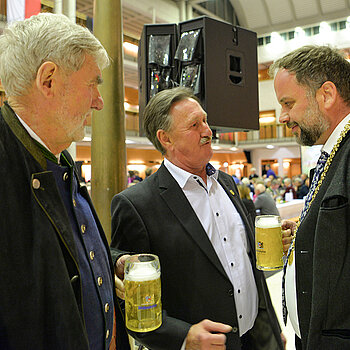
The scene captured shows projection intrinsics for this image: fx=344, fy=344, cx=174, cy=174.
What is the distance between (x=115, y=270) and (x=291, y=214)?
7311mm

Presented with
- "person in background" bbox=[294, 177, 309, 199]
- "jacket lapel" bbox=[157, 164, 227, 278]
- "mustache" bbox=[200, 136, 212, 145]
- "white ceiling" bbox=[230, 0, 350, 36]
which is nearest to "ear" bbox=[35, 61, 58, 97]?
"jacket lapel" bbox=[157, 164, 227, 278]

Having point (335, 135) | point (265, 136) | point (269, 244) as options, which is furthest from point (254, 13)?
point (269, 244)

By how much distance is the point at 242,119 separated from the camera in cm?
262

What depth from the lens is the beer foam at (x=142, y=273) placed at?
0.96 meters

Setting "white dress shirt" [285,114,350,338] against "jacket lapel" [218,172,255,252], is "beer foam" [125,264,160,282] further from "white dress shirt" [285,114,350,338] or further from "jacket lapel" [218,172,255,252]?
"jacket lapel" [218,172,255,252]

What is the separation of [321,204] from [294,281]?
0.35 m

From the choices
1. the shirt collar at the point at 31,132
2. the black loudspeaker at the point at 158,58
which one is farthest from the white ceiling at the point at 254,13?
the shirt collar at the point at 31,132

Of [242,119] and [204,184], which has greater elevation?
[242,119]

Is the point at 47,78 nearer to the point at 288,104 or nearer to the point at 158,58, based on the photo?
the point at 288,104

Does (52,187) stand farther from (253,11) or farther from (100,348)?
(253,11)

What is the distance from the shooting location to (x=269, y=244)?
1398mm

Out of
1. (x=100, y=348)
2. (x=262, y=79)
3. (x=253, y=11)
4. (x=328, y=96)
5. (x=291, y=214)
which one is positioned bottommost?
(x=291, y=214)

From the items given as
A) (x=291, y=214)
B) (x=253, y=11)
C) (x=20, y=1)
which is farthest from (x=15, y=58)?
(x=253, y=11)

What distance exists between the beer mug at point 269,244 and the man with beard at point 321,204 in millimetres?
63
